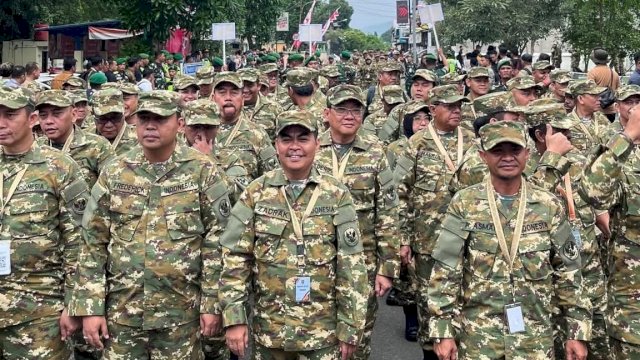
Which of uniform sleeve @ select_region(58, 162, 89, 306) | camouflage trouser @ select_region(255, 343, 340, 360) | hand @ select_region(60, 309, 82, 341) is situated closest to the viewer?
camouflage trouser @ select_region(255, 343, 340, 360)

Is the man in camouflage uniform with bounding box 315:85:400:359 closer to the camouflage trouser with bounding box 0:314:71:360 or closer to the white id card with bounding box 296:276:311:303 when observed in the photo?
the white id card with bounding box 296:276:311:303

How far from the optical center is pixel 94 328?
426 cm

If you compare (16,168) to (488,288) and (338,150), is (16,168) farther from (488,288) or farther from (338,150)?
(488,288)

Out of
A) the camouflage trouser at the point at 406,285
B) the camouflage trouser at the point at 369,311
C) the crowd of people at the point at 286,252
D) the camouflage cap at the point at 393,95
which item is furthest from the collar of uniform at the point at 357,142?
the camouflage cap at the point at 393,95

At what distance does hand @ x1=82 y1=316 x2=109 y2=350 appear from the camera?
426 cm

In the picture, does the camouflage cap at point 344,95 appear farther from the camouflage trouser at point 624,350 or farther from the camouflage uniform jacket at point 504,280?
the camouflage trouser at point 624,350

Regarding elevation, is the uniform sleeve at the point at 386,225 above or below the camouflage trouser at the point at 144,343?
above

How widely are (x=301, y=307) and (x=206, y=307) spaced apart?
1.74ft

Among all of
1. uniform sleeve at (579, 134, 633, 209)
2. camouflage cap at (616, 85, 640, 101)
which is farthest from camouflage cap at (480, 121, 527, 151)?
camouflage cap at (616, 85, 640, 101)

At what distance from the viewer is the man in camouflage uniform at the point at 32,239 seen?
4.48 metres

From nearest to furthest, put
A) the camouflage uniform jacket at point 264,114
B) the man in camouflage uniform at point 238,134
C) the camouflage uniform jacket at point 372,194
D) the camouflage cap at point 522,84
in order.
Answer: the camouflage uniform jacket at point 372,194 → the man in camouflage uniform at point 238,134 → the camouflage cap at point 522,84 → the camouflage uniform jacket at point 264,114

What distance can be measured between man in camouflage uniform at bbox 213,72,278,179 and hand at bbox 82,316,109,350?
8.22 ft

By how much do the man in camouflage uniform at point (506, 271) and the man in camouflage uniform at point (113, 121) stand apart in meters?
3.36

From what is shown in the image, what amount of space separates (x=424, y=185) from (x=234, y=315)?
2697mm
